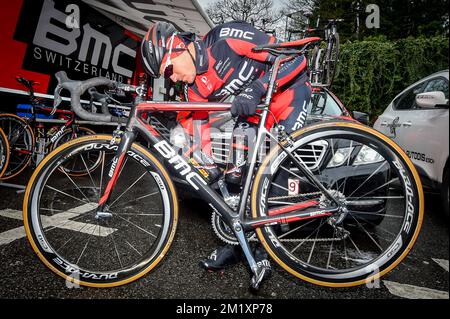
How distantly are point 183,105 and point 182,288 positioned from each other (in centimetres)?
107

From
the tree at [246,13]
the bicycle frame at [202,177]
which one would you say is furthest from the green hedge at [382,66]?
the tree at [246,13]

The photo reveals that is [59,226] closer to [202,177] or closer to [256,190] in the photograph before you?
[202,177]

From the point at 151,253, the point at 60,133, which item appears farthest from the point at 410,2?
the point at 60,133

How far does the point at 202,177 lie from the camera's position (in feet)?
5.38

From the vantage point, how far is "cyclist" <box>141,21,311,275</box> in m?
1.66

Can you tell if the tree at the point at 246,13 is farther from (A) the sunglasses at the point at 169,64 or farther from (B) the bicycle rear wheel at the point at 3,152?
(B) the bicycle rear wheel at the point at 3,152

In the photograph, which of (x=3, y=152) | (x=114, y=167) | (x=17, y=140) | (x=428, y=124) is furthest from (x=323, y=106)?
(x=17, y=140)

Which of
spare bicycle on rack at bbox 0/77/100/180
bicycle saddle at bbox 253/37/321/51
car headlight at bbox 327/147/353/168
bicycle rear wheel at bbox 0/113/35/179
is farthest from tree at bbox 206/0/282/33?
bicycle rear wheel at bbox 0/113/35/179

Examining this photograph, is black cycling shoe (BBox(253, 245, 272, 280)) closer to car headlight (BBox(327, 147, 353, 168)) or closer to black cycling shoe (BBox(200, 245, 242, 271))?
black cycling shoe (BBox(200, 245, 242, 271))

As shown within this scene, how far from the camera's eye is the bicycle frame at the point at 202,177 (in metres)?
1.50

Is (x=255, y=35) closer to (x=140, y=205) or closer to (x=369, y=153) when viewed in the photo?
(x=369, y=153)

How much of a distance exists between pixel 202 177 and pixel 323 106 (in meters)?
1.89

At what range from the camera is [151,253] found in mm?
1544

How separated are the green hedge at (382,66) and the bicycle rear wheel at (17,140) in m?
4.59
